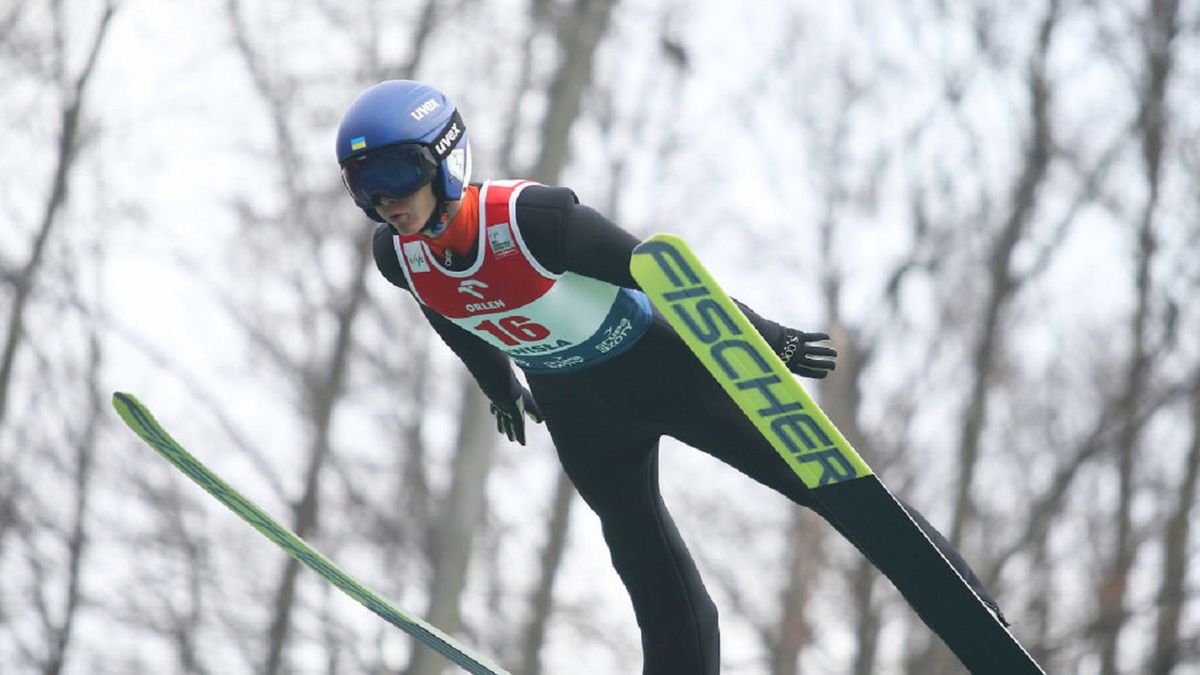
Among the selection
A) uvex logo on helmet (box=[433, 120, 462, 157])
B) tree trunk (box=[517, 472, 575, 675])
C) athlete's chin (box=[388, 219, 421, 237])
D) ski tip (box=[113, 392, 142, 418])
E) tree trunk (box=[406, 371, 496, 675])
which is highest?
tree trunk (box=[517, 472, 575, 675])

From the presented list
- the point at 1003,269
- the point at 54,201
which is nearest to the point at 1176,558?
the point at 1003,269

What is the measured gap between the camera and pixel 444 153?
3.65 metres

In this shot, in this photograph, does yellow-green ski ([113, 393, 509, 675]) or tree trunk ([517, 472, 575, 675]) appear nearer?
yellow-green ski ([113, 393, 509, 675])

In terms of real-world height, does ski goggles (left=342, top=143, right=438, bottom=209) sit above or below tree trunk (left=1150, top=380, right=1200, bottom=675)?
below

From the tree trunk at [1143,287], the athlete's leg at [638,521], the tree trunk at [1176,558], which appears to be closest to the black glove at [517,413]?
the athlete's leg at [638,521]

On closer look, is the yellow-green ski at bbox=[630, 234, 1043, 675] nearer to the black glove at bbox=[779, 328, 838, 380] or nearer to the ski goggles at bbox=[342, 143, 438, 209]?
the black glove at bbox=[779, 328, 838, 380]

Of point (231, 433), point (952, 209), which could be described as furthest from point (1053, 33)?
point (231, 433)

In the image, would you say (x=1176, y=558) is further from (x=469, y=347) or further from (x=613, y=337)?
(x=613, y=337)

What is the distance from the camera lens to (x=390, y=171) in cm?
356

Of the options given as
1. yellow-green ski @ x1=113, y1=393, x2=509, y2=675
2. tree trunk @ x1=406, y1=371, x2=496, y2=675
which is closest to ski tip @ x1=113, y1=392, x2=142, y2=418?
yellow-green ski @ x1=113, y1=393, x2=509, y2=675

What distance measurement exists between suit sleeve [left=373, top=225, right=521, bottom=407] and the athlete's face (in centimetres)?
34

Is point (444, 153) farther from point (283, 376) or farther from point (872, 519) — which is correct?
point (283, 376)

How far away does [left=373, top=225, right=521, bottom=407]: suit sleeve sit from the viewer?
4035mm

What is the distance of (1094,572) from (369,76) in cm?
966
